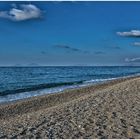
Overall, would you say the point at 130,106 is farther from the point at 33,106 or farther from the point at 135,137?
the point at 33,106

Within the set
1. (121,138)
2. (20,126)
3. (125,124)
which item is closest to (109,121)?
(125,124)

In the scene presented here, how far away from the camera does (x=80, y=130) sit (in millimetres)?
11445

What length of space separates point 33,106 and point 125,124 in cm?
1251

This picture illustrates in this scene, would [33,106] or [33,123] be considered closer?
[33,123]

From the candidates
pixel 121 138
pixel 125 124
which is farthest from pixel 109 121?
pixel 121 138

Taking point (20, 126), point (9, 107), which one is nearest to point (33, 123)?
point (20, 126)

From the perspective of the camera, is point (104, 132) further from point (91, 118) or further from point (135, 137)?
point (91, 118)

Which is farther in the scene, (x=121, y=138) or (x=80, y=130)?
(x=80, y=130)

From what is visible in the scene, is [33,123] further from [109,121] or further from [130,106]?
[130,106]

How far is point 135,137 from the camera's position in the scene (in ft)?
33.4

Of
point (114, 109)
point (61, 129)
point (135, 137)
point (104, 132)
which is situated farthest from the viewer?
point (114, 109)

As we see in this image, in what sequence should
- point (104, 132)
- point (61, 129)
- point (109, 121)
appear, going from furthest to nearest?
point (109, 121) → point (61, 129) → point (104, 132)

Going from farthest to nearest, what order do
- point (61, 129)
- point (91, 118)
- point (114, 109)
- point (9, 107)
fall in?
point (9, 107) → point (114, 109) → point (91, 118) → point (61, 129)

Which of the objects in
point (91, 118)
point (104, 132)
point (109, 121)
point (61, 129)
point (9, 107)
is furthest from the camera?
point (9, 107)
